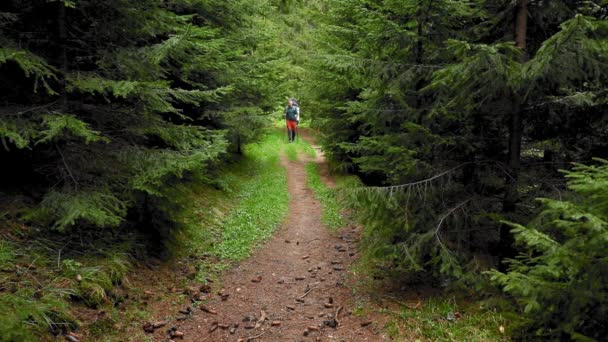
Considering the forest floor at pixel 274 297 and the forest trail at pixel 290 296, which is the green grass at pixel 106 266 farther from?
the forest trail at pixel 290 296

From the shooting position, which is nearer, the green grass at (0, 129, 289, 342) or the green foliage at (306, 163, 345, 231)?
the green grass at (0, 129, 289, 342)

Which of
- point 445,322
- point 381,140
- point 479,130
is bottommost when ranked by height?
point 445,322

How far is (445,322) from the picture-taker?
19.1 feet

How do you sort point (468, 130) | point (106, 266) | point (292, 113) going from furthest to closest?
point (292, 113), point (468, 130), point (106, 266)

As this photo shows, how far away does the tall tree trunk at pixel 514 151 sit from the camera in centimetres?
628

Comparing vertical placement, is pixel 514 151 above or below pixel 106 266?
above

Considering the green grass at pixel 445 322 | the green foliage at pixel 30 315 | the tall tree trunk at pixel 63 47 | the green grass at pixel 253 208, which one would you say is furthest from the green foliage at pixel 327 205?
the tall tree trunk at pixel 63 47

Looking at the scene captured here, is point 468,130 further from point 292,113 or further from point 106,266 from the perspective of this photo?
point 292,113

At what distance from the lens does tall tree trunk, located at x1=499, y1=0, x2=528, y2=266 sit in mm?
6277

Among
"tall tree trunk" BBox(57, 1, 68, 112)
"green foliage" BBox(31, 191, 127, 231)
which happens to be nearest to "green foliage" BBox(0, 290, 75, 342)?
"green foliage" BBox(31, 191, 127, 231)

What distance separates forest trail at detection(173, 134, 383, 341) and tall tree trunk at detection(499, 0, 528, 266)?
9.41ft

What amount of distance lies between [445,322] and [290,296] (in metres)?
3.15

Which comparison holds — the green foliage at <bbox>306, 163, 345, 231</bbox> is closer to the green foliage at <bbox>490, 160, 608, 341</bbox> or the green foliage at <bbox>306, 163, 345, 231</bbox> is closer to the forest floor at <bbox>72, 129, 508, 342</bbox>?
the forest floor at <bbox>72, 129, 508, 342</bbox>

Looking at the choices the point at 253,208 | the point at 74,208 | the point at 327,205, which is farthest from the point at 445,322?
the point at 327,205
